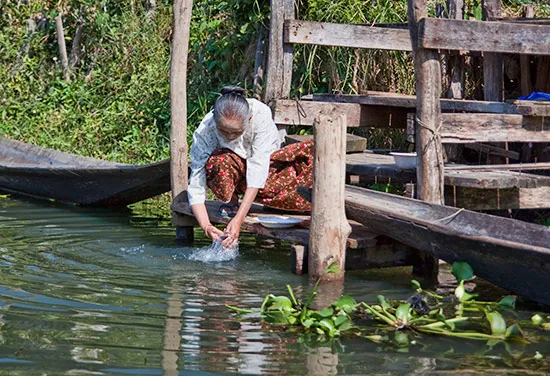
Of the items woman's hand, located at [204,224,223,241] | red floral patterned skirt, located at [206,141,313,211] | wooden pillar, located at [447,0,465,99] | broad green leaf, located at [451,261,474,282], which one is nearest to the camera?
broad green leaf, located at [451,261,474,282]

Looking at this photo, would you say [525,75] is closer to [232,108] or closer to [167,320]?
[232,108]

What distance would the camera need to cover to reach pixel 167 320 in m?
5.13

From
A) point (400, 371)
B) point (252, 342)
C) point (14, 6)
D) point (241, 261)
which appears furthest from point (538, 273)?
point (14, 6)

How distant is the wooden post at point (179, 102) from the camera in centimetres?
732

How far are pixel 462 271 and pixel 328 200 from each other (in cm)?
94

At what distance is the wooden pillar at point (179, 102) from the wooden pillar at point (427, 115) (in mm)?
1978

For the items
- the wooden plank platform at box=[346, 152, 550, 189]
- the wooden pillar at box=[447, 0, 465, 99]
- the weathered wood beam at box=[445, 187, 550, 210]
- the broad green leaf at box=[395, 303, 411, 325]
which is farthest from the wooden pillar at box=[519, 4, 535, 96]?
the broad green leaf at box=[395, 303, 411, 325]

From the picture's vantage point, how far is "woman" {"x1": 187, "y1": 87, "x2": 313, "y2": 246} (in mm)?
6473

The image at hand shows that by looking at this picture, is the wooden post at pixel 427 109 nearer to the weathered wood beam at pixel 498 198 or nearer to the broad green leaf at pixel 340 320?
the weathered wood beam at pixel 498 198

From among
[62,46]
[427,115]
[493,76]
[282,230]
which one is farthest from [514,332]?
[62,46]

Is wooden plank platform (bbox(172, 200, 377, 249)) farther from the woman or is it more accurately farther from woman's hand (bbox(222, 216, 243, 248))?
woman's hand (bbox(222, 216, 243, 248))

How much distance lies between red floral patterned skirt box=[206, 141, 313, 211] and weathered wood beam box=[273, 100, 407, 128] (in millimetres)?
588

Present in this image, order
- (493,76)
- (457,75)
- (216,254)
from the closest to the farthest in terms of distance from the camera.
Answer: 1. (216,254)
2. (493,76)
3. (457,75)

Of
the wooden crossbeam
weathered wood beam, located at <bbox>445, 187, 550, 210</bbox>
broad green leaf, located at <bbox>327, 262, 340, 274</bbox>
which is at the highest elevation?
the wooden crossbeam
